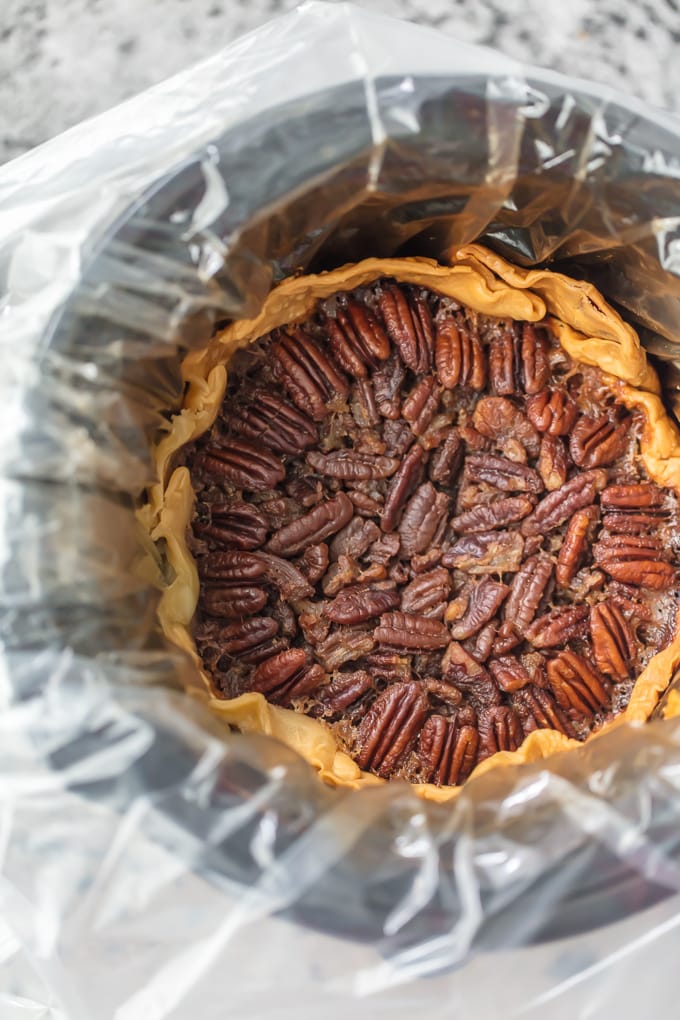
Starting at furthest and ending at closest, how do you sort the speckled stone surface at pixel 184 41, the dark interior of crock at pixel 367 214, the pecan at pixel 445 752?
the speckled stone surface at pixel 184 41 < the pecan at pixel 445 752 < the dark interior of crock at pixel 367 214

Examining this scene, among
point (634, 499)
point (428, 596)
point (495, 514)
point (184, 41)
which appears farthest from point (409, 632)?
point (184, 41)

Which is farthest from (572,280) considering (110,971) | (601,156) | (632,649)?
(110,971)

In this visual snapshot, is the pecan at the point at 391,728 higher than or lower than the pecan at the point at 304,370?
lower

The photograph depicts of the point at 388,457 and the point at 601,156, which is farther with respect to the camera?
the point at 388,457

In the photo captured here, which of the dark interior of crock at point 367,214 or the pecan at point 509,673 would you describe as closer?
the dark interior of crock at point 367,214

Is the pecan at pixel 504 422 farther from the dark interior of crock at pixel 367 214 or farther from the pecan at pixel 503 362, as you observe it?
the dark interior of crock at pixel 367 214

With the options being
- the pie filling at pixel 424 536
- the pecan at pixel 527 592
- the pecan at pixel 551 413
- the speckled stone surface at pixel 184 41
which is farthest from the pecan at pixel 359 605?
the speckled stone surface at pixel 184 41

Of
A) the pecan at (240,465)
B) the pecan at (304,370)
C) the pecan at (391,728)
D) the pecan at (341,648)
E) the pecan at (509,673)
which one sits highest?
the pecan at (304,370)

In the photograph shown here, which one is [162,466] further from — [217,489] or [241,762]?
[241,762]
